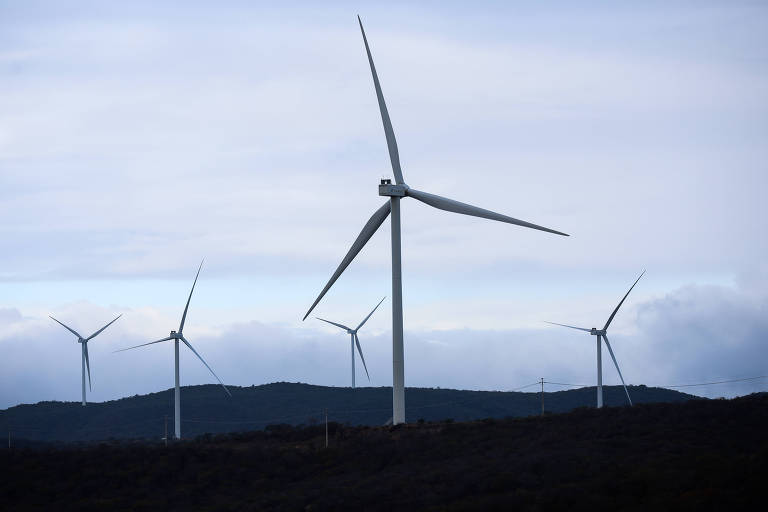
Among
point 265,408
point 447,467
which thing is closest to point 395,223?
point 447,467

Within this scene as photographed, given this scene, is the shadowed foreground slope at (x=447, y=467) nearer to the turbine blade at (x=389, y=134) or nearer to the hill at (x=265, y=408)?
the turbine blade at (x=389, y=134)

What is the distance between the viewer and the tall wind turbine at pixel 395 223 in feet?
216

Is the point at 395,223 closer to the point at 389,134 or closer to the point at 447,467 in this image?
the point at 389,134

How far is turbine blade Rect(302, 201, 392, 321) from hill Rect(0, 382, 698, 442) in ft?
258

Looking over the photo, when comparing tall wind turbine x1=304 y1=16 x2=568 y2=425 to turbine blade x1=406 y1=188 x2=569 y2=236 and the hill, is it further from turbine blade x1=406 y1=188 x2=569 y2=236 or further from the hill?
the hill

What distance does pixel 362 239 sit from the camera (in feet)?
219

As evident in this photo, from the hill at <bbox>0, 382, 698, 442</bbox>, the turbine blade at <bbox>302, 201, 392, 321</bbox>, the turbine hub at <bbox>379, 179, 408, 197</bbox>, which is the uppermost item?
the turbine hub at <bbox>379, 179, 408, 197</bbox>

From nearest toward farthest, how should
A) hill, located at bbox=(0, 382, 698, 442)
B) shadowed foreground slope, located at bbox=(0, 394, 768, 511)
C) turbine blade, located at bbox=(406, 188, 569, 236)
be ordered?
shadowed foreground slope, located at bbox=(0, 394, 768, 511)
turbine blade, located at bbox=(406, 188, 569, 236)
hill, located at bbox=(0, 382, 698, 442)

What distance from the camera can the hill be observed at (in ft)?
494

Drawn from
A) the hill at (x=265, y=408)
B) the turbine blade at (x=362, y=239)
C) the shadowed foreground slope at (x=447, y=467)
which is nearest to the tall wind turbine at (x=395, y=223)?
the turbine blade at (x=362, y=239)

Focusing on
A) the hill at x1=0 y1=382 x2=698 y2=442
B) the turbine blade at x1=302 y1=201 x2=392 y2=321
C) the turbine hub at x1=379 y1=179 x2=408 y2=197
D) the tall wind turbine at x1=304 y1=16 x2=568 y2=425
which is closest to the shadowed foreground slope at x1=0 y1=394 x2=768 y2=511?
the tall wind turbine at x1=304 y1=16 x2=568 y2=425

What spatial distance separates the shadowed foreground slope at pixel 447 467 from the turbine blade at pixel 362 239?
10.6 m

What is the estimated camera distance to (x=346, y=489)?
53094 mm

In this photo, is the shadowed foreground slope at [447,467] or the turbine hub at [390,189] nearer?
the shadowed foreground slope at [447,467]
